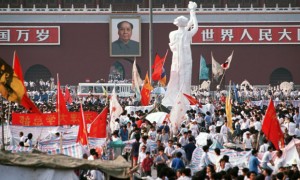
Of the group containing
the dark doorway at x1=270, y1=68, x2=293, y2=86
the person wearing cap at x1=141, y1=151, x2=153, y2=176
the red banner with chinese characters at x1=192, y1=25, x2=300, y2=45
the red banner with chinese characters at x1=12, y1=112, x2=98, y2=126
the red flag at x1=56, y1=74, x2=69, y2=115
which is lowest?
the person wearing cap at x1=141, y1=151, x2=153, y2=176

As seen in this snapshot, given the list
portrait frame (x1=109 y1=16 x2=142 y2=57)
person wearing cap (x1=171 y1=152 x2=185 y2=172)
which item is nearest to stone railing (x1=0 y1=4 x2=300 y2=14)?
portrait frame (x1=109 y1=16 x2=142 y2=57)

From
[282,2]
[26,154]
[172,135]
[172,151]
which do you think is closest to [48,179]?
[26,154]

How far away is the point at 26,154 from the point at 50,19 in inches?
1247

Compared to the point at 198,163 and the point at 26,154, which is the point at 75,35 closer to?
the point at 198,163

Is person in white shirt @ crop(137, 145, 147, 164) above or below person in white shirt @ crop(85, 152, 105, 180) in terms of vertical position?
above

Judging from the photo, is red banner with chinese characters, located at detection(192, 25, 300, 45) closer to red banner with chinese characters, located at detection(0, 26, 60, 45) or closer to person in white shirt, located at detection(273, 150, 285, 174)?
red banner with chinese characters, located at detection(0, 26, 60, 45)

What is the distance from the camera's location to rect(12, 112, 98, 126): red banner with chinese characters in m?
17.5

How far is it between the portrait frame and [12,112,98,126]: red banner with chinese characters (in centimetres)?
2281

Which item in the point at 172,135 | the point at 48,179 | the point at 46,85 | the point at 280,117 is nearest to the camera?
the point at 48,179

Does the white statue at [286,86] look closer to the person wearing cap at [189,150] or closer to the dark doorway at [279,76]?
the dark doorway at [279,76]

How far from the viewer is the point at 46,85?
40188 mm

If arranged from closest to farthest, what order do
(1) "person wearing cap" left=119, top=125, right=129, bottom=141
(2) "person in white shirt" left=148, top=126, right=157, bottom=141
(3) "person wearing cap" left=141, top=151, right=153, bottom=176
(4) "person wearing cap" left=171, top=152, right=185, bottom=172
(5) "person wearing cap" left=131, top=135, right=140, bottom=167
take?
(4) "person wearing cap" left=171, top=152, right=185, bottom=172 → (3) "person wearing cap" left=141, top=151, right=153, bottom=176 → (5) "person wearing cap" left=131, top=135, right=140, bottom=167 → (2) "person in white shirt" left=148, top=126, right=157, bottom=141 → (1) "person wearing cap" left=119, top=125, right=129, bottom=141

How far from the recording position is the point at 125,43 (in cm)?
4169

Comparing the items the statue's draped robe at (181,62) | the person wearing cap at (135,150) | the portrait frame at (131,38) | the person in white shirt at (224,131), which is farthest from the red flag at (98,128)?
the portrait frame at (131,38)
